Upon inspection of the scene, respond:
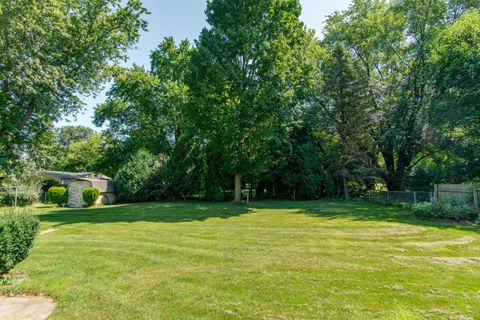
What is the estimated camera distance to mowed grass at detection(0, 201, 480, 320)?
3.38m

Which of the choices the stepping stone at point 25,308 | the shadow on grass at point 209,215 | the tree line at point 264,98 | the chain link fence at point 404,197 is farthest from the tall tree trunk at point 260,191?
the stepping stone at point 25,308

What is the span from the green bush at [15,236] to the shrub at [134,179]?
1512 cm

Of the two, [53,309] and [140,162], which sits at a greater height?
[140,162]

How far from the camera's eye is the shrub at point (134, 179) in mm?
19609

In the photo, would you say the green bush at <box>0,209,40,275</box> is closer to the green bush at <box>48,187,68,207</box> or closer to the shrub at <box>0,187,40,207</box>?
the green bush at <box>48,187,68,207</box>

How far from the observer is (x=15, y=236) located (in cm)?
450

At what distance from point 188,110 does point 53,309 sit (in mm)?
14398

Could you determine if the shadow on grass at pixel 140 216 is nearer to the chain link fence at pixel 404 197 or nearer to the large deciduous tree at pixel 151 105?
the chain link fence at pixel 404 197

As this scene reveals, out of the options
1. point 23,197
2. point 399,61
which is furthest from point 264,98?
point 23,197

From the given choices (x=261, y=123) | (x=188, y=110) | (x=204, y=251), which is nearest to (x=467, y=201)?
(x=261, y=123)

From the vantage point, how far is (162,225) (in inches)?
360

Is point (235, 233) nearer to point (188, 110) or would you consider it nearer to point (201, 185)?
point (188, 110)

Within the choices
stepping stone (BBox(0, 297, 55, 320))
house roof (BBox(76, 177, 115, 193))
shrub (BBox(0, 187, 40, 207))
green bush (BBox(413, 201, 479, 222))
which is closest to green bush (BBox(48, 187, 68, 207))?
shrub (BBox(0, 187, 40, 207))

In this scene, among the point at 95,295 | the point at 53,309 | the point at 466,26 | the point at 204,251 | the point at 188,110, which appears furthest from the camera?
the point at 188,110
